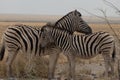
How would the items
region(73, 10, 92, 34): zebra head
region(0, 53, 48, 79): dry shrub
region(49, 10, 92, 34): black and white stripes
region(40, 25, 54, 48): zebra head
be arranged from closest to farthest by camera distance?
region(40, 25, 54, 48): zebra head < region(0, 53, 48, 79): dry shrub < region(49, 10, 92, 34): black and white stripes < region(73, 10, 92, 34): zebra head

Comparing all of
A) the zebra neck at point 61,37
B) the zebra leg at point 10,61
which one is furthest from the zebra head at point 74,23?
the zebra leg at point 10,61

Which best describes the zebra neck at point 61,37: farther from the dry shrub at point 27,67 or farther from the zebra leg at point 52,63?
the dry shrub at point 27,67

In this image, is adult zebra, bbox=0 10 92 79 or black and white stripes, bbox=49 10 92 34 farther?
black and white stripes, bbox=49 10 92 34

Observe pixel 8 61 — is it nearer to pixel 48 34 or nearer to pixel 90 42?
pixel 48 34

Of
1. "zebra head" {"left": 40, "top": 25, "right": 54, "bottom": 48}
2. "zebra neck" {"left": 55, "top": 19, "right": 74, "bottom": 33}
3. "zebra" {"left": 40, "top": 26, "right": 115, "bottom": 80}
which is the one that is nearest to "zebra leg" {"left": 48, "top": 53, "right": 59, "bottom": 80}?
"zebra" {"left": 40, "top": 26, "right": 115, "bottom": 80}

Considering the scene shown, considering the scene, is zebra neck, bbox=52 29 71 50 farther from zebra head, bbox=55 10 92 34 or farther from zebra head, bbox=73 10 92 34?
zebra head, bbox=73 10 92 34

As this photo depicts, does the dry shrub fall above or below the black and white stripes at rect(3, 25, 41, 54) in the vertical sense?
below

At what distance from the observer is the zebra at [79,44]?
11.0 metres

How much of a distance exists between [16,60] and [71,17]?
2.24 m

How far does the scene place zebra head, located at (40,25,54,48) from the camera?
424 inches

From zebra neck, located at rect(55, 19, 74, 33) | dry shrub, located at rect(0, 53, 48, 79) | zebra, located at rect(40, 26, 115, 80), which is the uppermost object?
zebra neck, located at rect(55, 19, 74, 33)

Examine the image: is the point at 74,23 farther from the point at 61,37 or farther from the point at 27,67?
the point at 27,67

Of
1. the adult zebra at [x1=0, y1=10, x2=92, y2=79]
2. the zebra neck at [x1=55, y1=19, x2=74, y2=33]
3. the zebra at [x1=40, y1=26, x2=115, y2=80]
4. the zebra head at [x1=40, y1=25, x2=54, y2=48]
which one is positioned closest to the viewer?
the zebra head at [x1=40, y1=25, x2=54, y2=48]

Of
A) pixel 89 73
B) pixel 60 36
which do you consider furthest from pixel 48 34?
pixel 89 73
